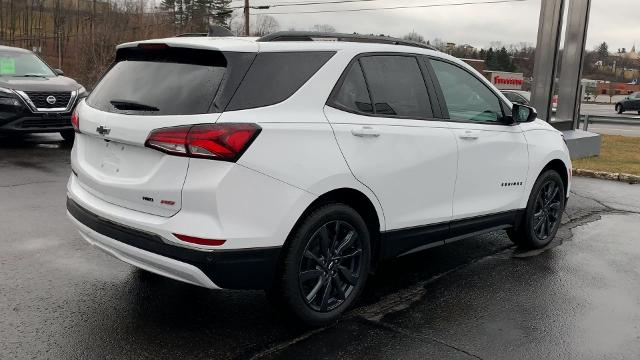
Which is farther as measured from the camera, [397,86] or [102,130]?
[397,86]

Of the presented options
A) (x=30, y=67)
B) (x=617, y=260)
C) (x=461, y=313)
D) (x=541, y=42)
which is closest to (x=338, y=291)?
(x=461, y=313)

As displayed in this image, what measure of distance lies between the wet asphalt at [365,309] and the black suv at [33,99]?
4845mm

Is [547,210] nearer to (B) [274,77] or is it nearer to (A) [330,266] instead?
(A) [330,266]

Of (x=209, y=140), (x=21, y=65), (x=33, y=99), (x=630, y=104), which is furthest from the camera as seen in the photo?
(x=630, y=104)

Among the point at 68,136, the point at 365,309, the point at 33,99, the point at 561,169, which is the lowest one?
the point at 365,309

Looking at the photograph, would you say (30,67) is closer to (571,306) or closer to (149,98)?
(149,98)

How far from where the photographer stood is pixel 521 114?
5.01m

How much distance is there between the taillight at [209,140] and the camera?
3.01 m

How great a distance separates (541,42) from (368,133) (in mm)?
8945

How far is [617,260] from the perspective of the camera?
5324mm

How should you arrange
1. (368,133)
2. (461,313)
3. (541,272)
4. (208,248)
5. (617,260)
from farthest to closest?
(617,260) < (541,272) < (461,313) < (368,133) < (208,248)

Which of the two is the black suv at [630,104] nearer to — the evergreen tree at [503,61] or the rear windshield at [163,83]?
the evergreen tree at [503,61]

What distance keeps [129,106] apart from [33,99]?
7.67 metres

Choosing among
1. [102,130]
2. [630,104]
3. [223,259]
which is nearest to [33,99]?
[102,130]
